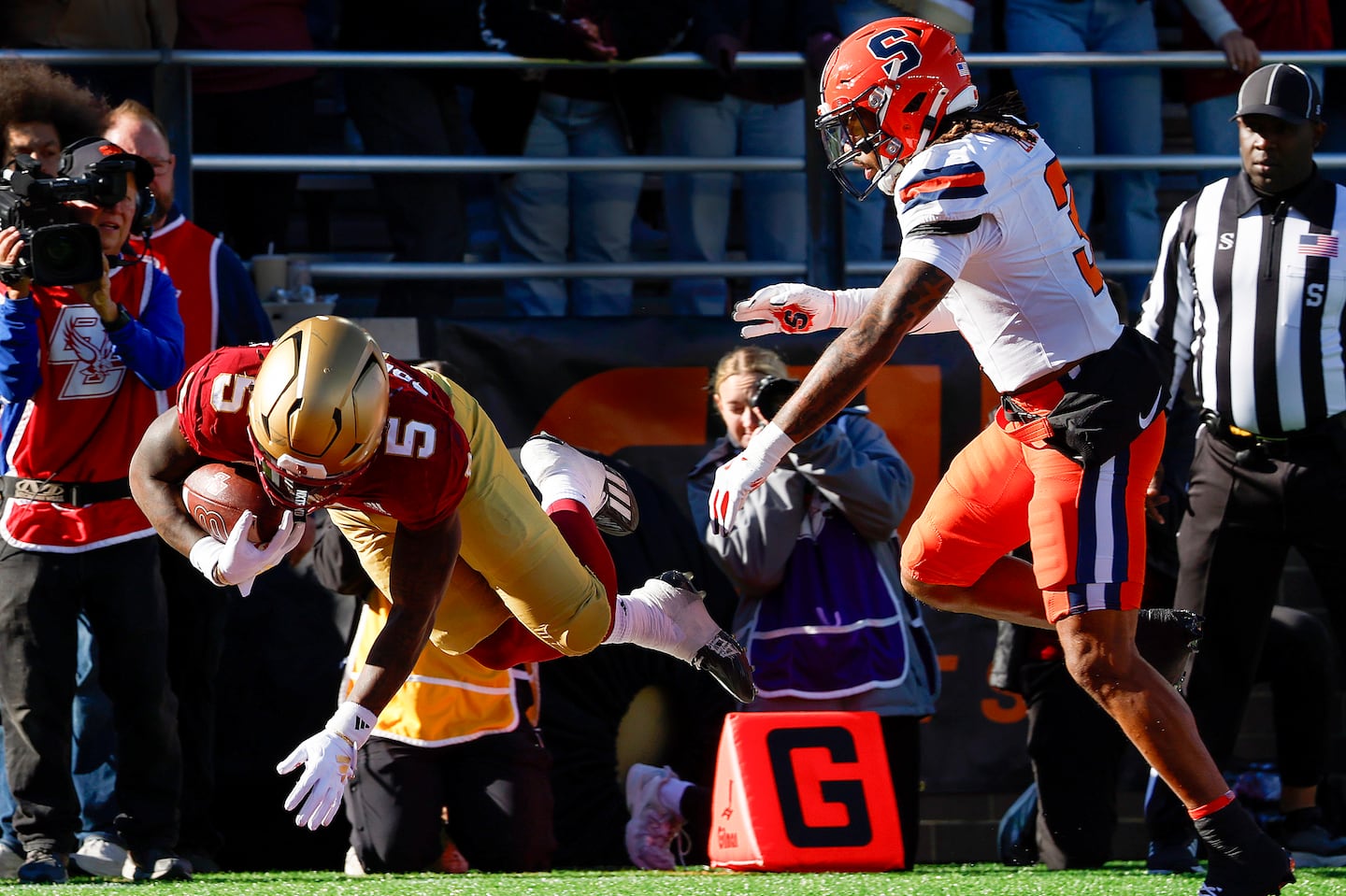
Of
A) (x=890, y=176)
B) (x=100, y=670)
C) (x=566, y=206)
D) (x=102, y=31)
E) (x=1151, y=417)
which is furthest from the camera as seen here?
(x=566, y=206)

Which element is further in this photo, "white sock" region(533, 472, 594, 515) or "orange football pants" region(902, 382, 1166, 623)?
"white sock" region(533, 472, 594, 515)

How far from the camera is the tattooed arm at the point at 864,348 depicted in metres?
3.76

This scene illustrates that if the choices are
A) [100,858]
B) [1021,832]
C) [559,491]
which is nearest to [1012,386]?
[559,491]

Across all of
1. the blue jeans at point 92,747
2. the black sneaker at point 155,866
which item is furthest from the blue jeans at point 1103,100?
the black sneaker at point 155,866

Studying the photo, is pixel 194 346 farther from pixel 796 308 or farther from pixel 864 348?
pixel 864 348

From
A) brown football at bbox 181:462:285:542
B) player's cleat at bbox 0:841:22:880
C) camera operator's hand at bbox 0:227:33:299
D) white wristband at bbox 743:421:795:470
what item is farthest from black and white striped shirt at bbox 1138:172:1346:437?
player's cleat at bbox 0:841:22:880

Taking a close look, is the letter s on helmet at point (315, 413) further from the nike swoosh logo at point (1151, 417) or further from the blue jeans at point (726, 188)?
the blue jeans at point (726, 188)

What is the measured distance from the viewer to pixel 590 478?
16.2ft

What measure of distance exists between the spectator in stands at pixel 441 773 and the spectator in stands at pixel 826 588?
582 millimetres

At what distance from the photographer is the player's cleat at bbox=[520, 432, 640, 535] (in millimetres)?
4926

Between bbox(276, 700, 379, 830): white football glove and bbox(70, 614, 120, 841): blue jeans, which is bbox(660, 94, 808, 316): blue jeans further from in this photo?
bbox(276, 700, 379, 830): white football glove

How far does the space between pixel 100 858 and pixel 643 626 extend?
62.8 inches

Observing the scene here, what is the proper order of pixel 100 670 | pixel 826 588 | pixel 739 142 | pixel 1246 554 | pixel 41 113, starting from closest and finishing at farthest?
pixel 100 670 < pixel 1246 554 < pixel 41 113 < pixel 826 588 < pixel 739 142

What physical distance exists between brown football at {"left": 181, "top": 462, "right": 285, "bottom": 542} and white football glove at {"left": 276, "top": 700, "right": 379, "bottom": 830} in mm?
554
